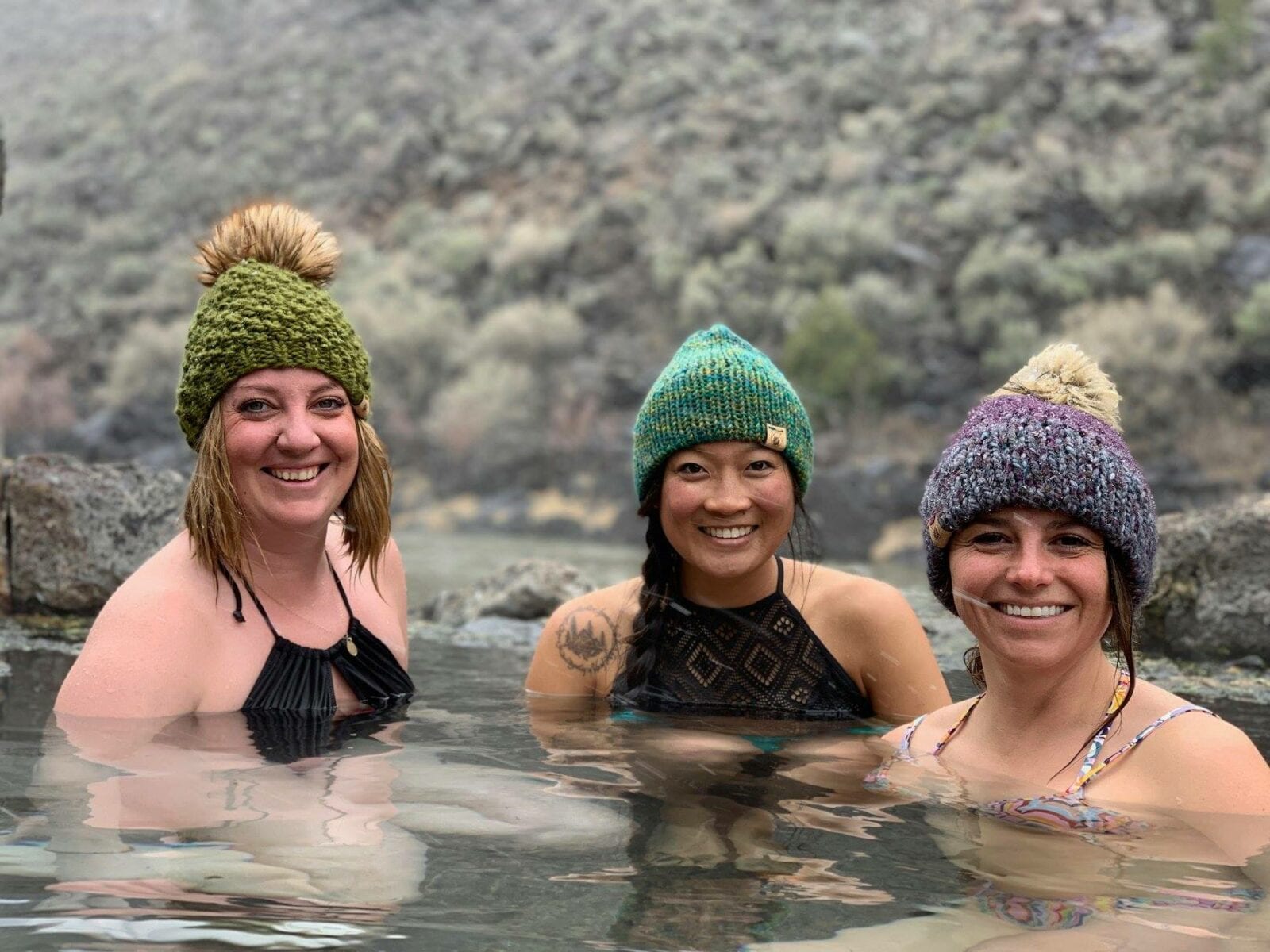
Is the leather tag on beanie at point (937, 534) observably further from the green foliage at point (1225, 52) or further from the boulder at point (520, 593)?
the green foliage at point (1225, 52)

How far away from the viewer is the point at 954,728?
3529mm

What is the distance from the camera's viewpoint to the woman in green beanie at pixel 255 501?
3701mm

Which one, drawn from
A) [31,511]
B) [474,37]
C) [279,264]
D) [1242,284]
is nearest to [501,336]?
[1242,284]

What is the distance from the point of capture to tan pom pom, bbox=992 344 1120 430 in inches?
123

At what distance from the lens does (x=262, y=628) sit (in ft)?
13.0

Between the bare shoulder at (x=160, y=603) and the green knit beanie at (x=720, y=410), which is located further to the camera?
the green knit beanie at (x=720, y=410)

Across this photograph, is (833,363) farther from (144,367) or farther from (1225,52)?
(144,367)

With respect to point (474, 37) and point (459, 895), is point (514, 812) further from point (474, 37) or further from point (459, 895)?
point (474, 37)

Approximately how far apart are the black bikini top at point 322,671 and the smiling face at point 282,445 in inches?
9.7

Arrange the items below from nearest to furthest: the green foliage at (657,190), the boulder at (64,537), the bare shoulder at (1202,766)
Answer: the bare shoulder at (1202,766) < the boulder at (64,537) < the green foliage at (657,190)

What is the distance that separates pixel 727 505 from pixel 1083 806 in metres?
1.37

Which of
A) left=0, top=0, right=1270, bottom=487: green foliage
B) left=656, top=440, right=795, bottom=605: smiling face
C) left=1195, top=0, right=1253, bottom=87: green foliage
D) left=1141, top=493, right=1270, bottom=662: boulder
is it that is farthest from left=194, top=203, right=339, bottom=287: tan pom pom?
left=1195, top=0, right=1253, bottom=87: green foliage

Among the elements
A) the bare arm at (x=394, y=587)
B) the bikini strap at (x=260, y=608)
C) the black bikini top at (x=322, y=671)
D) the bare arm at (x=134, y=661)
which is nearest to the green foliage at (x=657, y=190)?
the bare arm at (x=394, y=587)

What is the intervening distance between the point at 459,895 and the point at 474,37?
5006 cm
